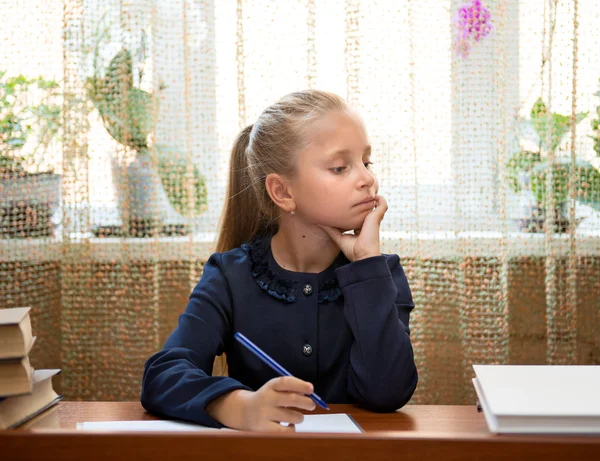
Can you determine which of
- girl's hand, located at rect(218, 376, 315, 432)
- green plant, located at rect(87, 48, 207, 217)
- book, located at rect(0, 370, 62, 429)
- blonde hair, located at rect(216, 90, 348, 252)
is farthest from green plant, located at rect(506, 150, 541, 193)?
book, located at rect(0, 370, 62, 429)

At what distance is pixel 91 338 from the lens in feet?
5.96

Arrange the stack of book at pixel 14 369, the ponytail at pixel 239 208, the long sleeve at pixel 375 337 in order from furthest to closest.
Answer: the ponytail at pixel 239 208, the long sleeve at pixel 375 337, the stack of book at pixel 14 369

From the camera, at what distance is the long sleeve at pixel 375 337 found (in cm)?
100

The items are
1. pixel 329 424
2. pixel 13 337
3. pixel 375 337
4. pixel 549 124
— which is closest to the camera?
pixel 13 337

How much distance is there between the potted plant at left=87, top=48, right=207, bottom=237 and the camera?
1779 mm

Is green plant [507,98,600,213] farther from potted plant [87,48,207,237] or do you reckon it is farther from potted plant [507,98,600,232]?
potted plant [87,48,207,237]

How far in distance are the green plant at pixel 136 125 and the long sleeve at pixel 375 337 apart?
31.4 inches

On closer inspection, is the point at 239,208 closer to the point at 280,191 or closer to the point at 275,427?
the point at 280,191

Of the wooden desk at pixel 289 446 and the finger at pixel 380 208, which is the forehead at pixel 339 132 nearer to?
the finger at pixel 380 208

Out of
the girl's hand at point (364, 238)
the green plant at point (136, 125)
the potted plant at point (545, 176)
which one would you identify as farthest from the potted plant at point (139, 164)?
the potted plant at point (545, 176)

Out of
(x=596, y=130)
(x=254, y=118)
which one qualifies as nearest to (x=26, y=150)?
(x=254, y=118)

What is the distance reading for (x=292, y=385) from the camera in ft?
2.54

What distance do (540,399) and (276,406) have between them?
280mm

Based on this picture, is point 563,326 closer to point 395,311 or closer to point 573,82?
point 573,82
